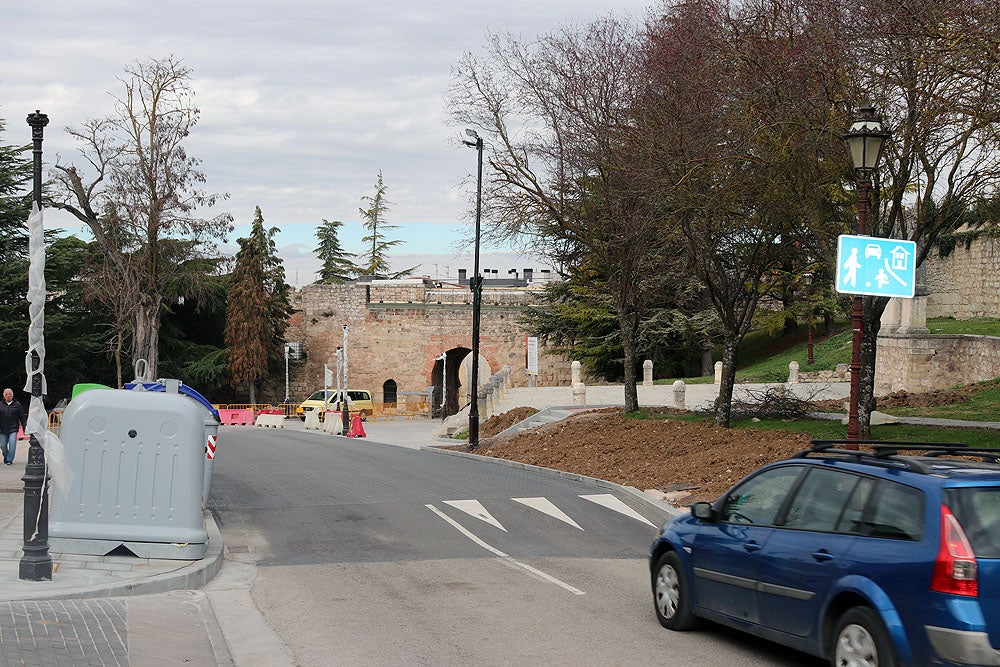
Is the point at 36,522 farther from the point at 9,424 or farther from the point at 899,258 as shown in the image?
the point at 9,424

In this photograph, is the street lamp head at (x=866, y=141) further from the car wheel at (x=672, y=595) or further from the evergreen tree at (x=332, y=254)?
the evergreen tree at (x=332, y=254)

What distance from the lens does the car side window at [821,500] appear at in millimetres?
6590

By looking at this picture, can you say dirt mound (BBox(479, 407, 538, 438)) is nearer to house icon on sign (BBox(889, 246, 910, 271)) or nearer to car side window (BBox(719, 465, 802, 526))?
house icon on sign (BBox(889, 246, 910, 271))

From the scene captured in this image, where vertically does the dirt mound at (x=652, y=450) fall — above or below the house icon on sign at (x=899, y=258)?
below

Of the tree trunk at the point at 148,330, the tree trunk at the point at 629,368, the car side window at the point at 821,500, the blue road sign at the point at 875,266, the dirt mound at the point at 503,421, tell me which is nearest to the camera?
the car side window at the point at 821,500

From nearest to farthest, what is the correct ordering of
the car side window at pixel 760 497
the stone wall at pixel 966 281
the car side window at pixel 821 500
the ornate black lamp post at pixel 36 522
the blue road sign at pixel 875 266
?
the car side window at pixel 821 500
the car side window at pixel 760 497
the ornate black lamp post at pixel 36 522
the blue road sign at pixel 875 266
the stone wall at pixel 966 281

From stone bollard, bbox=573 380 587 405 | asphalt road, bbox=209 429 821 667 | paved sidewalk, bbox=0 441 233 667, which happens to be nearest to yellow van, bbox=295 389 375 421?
stone bollard, bbox=573 380 587 405

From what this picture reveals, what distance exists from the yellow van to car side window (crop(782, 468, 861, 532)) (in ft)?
143

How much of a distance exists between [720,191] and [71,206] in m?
33.3

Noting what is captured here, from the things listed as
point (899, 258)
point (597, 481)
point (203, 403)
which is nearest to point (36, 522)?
point (203, 403)

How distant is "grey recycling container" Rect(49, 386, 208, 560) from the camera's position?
10.1 metres

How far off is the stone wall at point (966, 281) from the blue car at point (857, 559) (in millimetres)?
32239

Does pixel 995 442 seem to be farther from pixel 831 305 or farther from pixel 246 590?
pixel 831 305

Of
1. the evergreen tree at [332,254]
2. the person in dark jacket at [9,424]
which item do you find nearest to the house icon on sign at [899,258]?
the person in dark jacket at [9,424]
